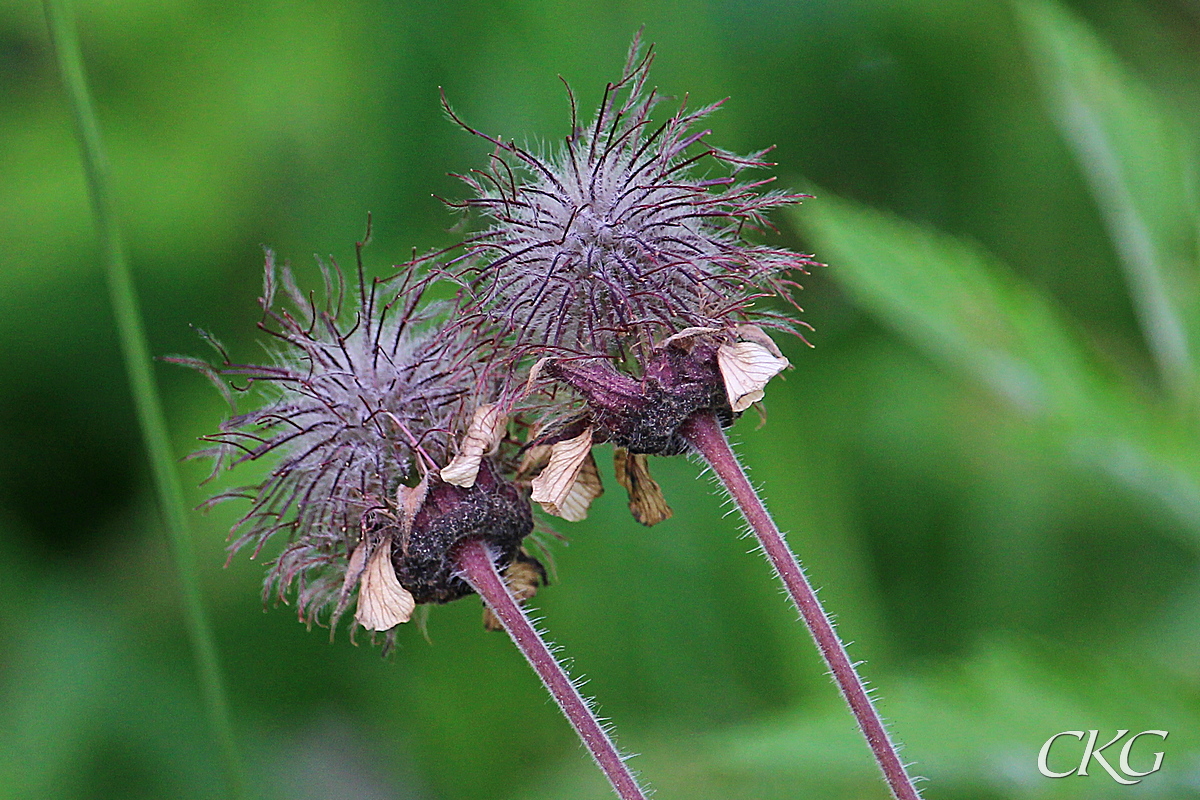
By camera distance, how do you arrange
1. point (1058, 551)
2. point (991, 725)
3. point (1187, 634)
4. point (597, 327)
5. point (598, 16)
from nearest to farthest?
point (597, 327)
point (991, 725)
point (1187, 634)
point (1058, 551)
point (598, 16)

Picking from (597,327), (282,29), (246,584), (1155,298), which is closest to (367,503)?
(597,327)

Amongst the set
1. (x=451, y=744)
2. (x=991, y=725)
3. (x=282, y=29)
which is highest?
(x=282, y=29)

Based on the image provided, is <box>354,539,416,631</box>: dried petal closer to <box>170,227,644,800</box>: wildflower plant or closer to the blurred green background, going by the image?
<box>170,227,644,800</box>: wildflower plant

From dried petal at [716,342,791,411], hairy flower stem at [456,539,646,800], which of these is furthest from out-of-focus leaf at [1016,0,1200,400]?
hairy flower stem at [456,539,646,800]

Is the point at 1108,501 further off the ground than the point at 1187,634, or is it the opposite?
the point at 1108,501

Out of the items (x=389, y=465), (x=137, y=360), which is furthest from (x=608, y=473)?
(x=389, y=465)

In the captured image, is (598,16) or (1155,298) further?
(598,16)

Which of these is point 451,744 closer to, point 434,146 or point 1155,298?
point 434,146
